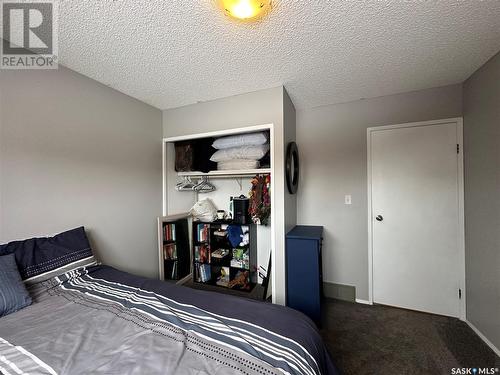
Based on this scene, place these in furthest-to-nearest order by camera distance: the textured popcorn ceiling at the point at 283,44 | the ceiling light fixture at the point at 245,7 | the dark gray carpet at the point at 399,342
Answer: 1. the dark gray carpet at the point at 399,342
2. the textured popcorn ceiling at the point at 283,44
3. the ceiling light fixture at the point at 245,7

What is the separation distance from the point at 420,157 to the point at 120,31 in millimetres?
2885

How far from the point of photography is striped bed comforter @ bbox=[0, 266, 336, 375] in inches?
31.0

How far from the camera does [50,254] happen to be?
1.48 meters

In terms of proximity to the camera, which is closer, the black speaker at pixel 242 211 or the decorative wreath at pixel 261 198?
the decorative wreath at pixel 261 198

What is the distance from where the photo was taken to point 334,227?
8.23 ft

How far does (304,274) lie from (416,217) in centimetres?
139

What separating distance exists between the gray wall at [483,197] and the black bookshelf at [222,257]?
2.14 metres

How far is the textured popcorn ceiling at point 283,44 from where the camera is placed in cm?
119

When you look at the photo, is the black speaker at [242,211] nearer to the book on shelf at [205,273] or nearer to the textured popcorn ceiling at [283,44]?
the book on shelf at [205,273]

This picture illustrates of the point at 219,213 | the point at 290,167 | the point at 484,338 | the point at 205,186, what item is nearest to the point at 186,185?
the point at 205,186

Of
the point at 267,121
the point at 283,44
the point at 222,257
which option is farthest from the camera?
the point at 222,257

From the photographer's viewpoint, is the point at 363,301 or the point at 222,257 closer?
the point at 363,301

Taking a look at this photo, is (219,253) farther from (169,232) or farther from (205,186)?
(205,186)

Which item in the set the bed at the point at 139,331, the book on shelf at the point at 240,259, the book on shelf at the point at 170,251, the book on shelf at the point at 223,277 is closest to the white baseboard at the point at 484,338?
the bed at the point at 139,331
